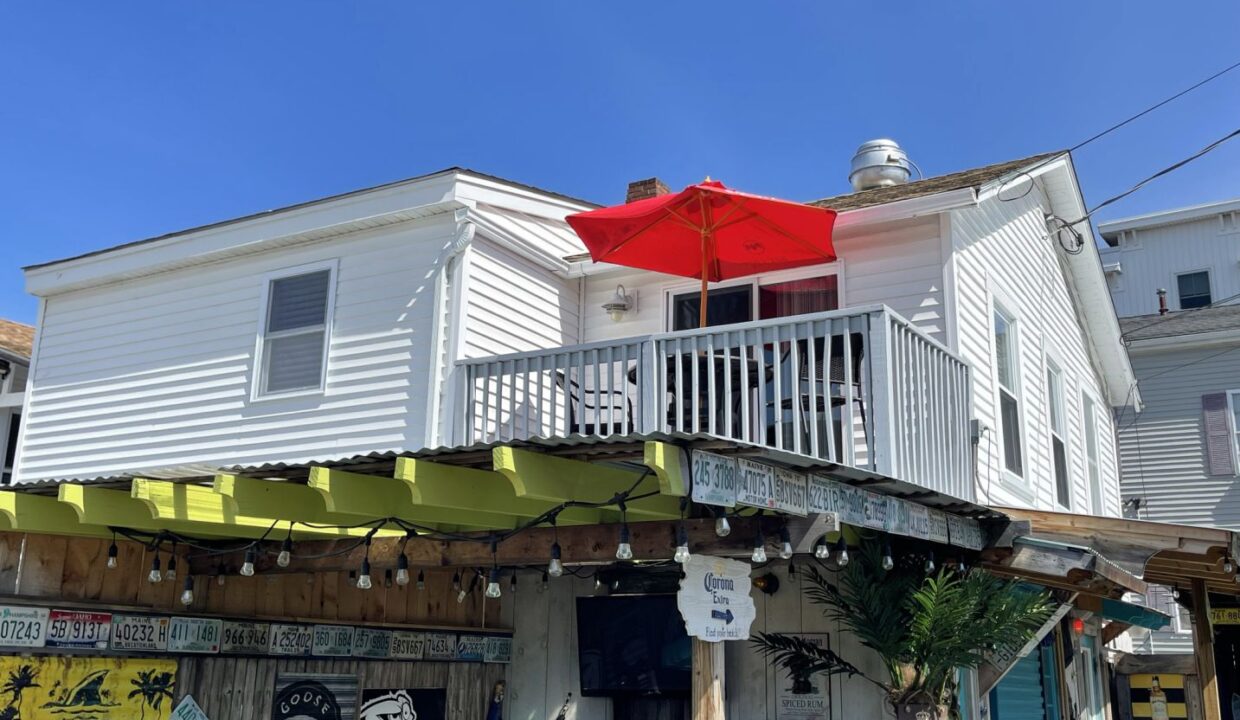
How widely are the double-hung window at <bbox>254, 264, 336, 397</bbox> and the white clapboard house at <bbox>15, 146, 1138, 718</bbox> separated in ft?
0.07

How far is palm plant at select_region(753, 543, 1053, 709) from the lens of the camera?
6.93 m

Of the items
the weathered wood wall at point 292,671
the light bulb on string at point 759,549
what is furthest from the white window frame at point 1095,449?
the light bulb on string at point 759,549

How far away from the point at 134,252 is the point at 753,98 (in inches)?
377

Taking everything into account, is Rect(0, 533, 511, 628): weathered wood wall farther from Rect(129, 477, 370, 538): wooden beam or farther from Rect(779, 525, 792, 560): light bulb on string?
Rect(779, 525, 792, 560): light bulb on string

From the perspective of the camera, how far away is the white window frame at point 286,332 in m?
10.1

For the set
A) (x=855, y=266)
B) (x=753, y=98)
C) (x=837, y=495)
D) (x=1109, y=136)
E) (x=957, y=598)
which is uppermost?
(x=753, y=98)

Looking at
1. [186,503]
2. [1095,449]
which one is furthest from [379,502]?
[1095,449]

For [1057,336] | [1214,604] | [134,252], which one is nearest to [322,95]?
[134,252]

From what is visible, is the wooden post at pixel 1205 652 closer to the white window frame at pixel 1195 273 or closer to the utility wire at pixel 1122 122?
the utility wire at pixel 1122 122

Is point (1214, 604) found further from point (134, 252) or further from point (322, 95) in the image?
point (322, 95)

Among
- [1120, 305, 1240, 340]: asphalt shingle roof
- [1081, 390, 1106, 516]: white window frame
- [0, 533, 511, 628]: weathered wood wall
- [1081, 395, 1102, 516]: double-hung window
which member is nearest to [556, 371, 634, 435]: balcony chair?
[0, 533, 511, 628]: weathered wood wall

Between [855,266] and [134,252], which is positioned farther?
[134,252]

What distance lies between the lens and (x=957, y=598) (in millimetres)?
6898

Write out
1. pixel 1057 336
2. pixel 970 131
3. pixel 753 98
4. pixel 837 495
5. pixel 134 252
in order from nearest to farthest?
1. pixel 837 495
2. pixel 134 252
3. pixel 1057 336
4. pixel 753 98
5. pixel 970 131
